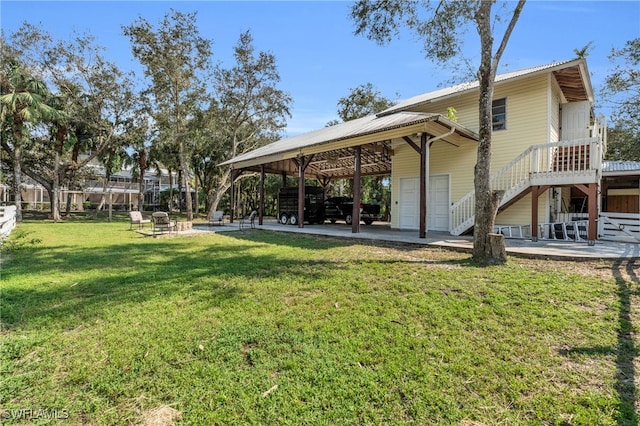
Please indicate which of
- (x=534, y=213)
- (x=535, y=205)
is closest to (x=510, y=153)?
(x=535, y=205)

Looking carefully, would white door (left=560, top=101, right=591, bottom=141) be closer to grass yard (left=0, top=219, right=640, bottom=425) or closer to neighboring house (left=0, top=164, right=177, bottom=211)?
grass yard (left=0, top=219, right=640, bottom=425)

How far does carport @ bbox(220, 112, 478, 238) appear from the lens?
919 cm

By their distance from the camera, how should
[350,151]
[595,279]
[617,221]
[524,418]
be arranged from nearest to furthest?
1. [524,418]
2. [595,279]
3. [617,221]
4. [350,151]

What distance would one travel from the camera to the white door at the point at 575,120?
11.1m

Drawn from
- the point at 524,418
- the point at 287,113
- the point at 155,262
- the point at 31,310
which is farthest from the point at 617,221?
the point at 287,113

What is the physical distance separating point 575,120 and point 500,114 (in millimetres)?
3315

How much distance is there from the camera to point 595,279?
483cm

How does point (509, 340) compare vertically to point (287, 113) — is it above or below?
below

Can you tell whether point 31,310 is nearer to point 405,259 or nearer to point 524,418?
point 524,418

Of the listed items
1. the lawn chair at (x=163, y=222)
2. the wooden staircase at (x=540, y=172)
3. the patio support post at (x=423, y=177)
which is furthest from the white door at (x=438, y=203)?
the lawn chair at (x=163, y=222)

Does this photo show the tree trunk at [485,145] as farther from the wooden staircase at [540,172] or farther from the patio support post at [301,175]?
the patio support post at [301,175]

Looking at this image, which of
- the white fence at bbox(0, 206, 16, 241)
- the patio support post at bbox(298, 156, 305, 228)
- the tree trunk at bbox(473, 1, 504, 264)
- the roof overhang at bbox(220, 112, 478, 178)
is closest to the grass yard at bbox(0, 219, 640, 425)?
the tree trunk at bbox(473, 1, 504, 264)

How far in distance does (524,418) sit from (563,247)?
6837 millimetres

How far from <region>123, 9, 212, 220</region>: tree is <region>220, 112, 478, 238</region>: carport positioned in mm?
7211
